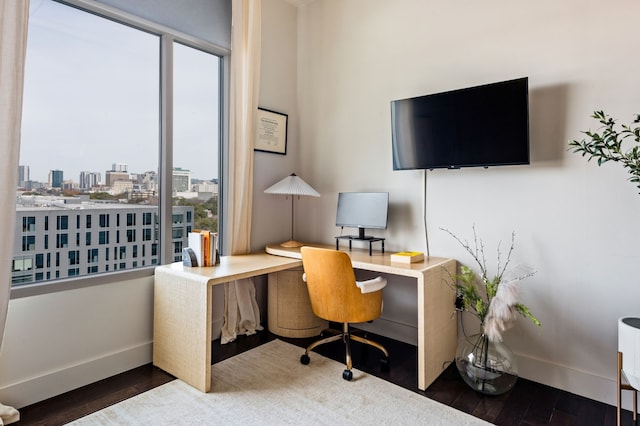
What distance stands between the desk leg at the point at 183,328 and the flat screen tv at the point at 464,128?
→ 5.45ft

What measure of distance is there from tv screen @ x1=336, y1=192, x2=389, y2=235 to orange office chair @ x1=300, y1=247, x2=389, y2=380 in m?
0.59

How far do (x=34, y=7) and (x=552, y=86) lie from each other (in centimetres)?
303

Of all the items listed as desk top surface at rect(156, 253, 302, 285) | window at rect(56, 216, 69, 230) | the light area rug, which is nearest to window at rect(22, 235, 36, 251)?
window at rect(56, 216, 69, 230)

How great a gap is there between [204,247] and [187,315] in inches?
18.7

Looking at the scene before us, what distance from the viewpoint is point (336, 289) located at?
231 centimetres

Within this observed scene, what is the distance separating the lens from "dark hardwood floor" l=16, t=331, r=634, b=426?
1.89m

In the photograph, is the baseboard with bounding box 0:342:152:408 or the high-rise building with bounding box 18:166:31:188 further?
the high-rise building with bounding box 18:166:31:188

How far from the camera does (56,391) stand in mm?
2092

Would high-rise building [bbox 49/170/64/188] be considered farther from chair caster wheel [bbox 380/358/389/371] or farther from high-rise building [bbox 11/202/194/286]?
chair caster wheel [bbox 380/358/389/371]

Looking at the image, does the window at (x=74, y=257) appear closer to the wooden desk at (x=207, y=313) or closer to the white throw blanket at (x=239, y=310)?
the wooden desk at (x=207, y=313)

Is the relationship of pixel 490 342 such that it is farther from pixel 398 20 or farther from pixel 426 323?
pixel 398 20

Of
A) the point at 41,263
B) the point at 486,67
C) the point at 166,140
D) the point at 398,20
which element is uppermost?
the point at 398,20

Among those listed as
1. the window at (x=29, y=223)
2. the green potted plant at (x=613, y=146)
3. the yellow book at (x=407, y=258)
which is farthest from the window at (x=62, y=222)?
the green potted plant at (x=613, y=146)

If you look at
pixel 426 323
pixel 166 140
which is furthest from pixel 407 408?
pixel 166 140
